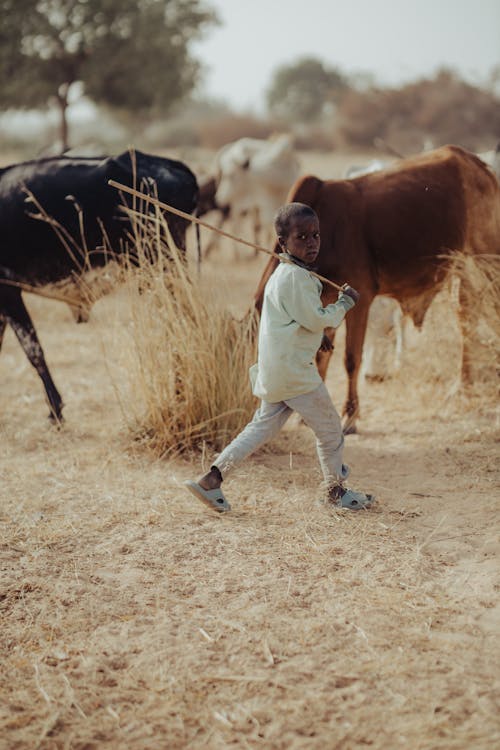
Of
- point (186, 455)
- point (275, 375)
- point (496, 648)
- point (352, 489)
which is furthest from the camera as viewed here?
point (186, 455)

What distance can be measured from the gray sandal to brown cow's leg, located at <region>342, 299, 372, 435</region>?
5.33ft

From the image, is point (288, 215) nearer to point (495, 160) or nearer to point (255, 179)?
point (495, 160)

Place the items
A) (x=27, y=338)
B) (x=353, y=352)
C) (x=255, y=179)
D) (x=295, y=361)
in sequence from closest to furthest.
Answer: (x=295, y=361) < (x=353, y=352) < (x=27, y=338) < (x=255, y=179)

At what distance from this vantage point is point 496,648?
107 inches

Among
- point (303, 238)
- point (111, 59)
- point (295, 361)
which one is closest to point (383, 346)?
point (295, 361)

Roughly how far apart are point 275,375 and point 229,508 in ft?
2.33

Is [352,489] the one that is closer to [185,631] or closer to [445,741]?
[185,631]

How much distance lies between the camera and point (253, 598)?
3.12 m

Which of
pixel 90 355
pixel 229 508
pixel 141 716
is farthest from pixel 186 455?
pixel 90 355

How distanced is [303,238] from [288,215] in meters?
0.12

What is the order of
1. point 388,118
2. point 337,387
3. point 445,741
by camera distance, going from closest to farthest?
point 445,741 → point 337,387 → point 388,118

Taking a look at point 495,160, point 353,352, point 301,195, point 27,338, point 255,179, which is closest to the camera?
point 301,195

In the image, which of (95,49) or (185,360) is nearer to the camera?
(185,360)

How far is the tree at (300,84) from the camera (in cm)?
5069
